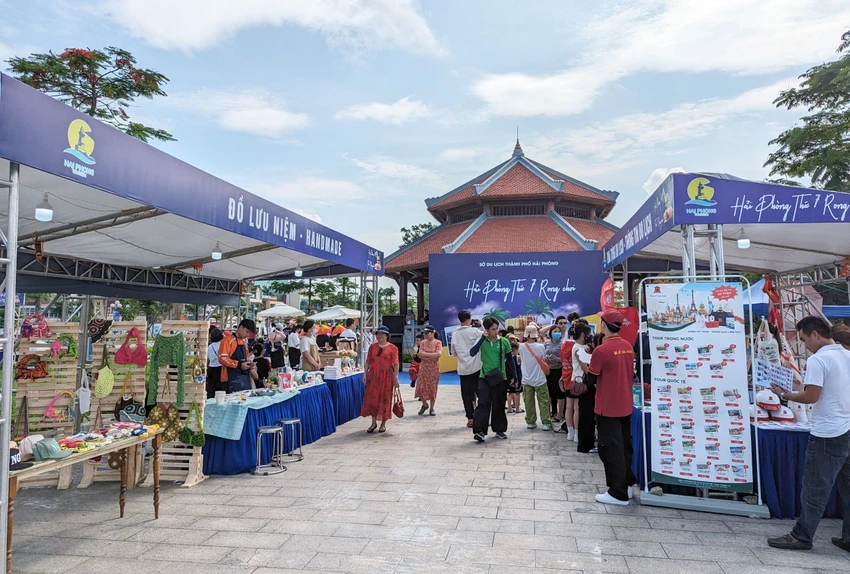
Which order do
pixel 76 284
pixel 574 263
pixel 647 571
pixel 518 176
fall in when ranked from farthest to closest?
pixel 518 176, pixel 574 263, pixel 76 284, pixel 647 571

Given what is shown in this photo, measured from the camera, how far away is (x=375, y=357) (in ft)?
24.2

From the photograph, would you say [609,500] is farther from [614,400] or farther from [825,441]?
[825,441]

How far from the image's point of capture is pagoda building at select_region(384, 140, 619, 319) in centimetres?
2097

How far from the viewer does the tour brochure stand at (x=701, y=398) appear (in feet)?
14.1

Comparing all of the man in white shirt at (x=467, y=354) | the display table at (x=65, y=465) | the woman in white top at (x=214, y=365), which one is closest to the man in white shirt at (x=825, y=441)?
the man in white shirt at (x=467, y=354)

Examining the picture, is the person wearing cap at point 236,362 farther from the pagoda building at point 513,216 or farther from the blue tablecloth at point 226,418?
the pagoda building at point 513,216

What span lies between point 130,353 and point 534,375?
16.3 ft

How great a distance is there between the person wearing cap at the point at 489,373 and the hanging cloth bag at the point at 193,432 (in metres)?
3.27

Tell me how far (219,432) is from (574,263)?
13.7 metres

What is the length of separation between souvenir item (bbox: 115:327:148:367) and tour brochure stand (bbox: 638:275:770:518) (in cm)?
473

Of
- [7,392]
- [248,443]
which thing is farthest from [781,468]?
[7,392]

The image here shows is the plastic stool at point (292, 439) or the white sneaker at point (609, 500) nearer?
the white sneaker at point (609, 500)

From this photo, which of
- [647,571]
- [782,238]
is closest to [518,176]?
[782,238]

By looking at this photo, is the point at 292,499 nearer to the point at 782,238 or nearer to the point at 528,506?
the point at 528,506
